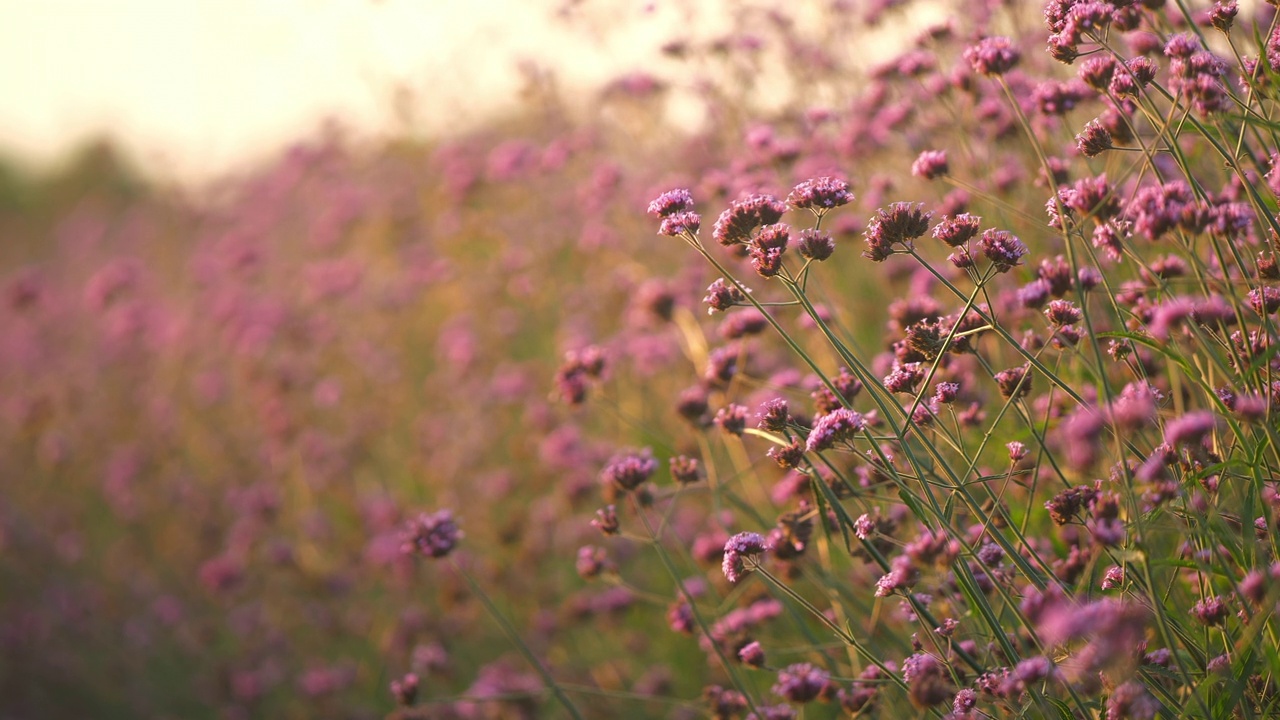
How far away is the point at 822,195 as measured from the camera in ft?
7.72

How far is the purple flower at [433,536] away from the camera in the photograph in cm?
305

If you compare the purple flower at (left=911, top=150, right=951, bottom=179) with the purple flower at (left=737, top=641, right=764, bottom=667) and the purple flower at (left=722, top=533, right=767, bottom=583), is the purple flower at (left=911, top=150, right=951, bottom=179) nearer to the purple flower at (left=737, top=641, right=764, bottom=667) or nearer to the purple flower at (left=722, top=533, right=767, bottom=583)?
the purple flower at (left=722, top=533, right=767, bottom=583)

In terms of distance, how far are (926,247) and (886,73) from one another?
4.02 ft

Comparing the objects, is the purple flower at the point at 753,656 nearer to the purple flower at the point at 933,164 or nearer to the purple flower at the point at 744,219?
the purple flower at the point at 744,219

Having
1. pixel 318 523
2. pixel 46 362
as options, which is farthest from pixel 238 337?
pixel 46 362

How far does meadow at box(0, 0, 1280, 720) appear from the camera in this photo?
2121 mm

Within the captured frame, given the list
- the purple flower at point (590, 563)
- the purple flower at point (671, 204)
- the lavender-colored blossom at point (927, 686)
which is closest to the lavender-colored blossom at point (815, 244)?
the purple flower at point (671, 204)

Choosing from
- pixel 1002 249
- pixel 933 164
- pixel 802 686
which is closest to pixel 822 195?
pixel 1002 249

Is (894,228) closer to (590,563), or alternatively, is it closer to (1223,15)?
(1223,15)

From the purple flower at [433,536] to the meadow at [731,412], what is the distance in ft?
0.05

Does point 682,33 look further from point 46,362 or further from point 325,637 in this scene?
point 46,362

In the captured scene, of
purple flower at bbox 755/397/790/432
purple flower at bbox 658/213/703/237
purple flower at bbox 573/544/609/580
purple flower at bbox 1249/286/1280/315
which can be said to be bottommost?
purple flower at bbox 1249/286/1280/315

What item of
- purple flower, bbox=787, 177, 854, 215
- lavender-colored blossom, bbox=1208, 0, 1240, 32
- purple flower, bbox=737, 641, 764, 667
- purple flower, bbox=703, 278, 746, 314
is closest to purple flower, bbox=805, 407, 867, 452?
purple flower, bbox=703, 278, 746, 314

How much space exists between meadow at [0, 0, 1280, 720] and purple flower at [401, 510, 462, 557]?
1cm
